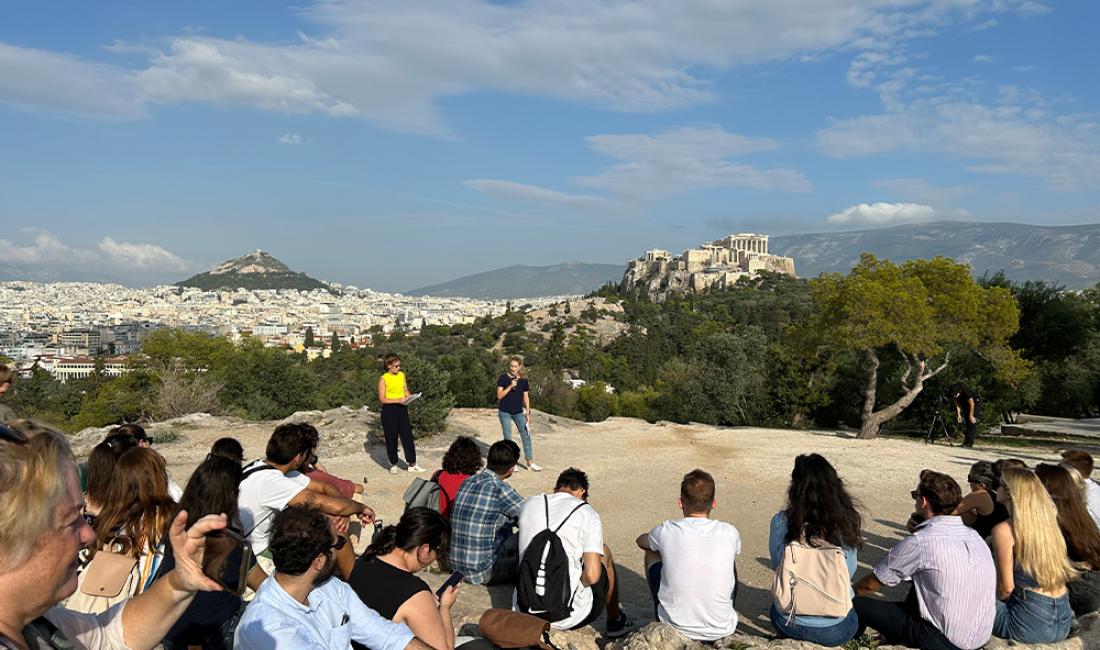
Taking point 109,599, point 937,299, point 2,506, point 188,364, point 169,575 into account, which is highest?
point 937,299

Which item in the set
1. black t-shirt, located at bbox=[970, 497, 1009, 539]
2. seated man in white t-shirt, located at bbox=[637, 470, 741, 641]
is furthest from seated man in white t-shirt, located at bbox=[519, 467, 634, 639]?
black t-shirt, located at bbox=[970, 497, 1009, 539]

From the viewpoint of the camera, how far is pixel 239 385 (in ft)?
71.9

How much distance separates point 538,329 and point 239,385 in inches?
2015

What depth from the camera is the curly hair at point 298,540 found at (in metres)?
2.69

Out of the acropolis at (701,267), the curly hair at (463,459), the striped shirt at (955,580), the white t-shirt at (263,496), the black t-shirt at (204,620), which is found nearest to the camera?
the black t-shirt at (204,620)

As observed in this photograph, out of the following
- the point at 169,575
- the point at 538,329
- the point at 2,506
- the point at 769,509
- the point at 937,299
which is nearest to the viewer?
the point at 2,506

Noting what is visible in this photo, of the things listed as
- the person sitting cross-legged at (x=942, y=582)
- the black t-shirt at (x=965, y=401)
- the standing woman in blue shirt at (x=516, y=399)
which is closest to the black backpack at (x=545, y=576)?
the person sitting cross-legged at (x=942, y=582)

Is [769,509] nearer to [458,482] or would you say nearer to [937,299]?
[458,482]

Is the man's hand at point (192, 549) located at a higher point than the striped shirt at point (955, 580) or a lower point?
higher

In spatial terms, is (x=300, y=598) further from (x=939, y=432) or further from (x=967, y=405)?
(x=939, y=432)

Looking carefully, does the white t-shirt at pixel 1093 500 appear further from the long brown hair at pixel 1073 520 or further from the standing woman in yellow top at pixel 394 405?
the standing woman in yellow top at pixel 394 405

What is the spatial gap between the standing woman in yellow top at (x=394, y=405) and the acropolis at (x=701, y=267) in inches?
3850

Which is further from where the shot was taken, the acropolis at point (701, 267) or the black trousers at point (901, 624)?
the acropolis at point (701, 267)

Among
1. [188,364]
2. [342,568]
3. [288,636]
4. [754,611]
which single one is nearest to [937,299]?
[754,611]
